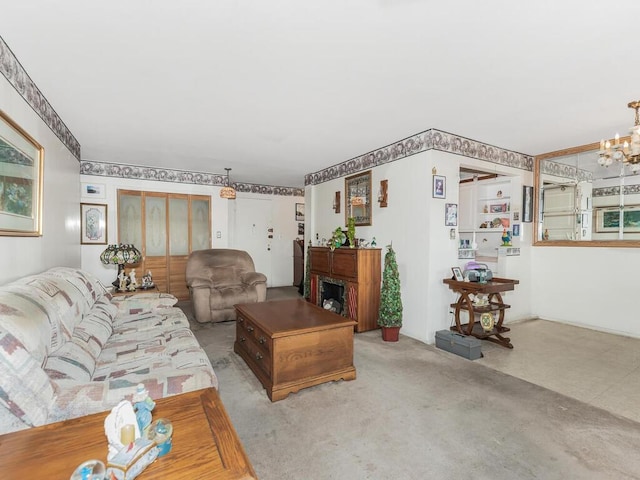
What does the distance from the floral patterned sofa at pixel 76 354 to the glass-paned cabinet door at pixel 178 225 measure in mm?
3033

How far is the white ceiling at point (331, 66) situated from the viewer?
175 cm

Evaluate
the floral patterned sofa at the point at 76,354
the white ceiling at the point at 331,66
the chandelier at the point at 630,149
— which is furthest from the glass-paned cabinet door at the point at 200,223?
the chandelier at the point at 630,149

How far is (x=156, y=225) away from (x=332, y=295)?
3412 mm

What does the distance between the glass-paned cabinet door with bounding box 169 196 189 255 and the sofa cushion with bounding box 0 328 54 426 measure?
4779 millimetres

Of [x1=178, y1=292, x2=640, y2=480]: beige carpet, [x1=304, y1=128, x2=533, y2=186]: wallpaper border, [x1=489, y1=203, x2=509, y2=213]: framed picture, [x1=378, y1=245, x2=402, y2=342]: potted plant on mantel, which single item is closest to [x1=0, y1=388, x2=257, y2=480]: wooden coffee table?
[x1=178, y1=292, x2=640, y2=480]: beige carpet

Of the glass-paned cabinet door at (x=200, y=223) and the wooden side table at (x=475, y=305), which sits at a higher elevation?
the glass-paned cabinet door at (x=200, y=223)

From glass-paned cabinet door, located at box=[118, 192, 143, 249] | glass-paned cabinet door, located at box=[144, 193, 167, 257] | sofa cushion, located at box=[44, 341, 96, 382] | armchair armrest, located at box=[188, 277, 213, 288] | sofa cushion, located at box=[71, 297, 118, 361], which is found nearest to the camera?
sofa cushion, located at box=[44, 341, 96, 382]

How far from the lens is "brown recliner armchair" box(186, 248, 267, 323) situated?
4.21 m

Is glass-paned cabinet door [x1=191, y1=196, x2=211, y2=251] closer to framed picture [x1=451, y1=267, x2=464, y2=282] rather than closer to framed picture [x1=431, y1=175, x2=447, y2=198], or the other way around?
framed picture [x1=431, y1=175, x2=447, y2=198]

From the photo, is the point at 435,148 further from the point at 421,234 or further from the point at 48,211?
the point at 48,211

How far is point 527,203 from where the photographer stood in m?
4.58

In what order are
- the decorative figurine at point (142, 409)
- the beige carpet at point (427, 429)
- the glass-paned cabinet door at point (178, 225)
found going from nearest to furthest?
1. the decorative figurine at point (142, 409)
2. the beige carpet at point (427, 429)
3. the glass-paned cabinet door at point (178, 225)

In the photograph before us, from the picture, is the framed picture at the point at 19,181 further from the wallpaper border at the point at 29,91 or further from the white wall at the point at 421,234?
the white wall at the point at 421,234

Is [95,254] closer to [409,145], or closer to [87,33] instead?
[87,33]
